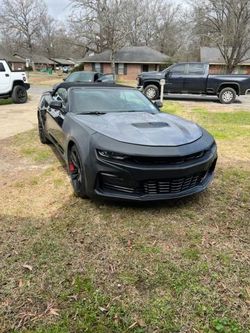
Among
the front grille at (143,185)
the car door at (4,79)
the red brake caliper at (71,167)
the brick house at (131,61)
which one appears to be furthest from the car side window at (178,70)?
the brick house at (131,61)

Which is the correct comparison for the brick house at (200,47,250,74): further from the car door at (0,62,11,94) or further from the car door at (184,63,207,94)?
the car door at (0,62,11,94)

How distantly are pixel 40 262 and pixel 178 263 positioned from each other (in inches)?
46.1

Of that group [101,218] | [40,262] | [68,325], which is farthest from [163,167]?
[68,325]

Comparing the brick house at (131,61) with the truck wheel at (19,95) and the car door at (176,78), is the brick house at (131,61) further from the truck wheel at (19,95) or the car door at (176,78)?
the truck wheel at (19,95)

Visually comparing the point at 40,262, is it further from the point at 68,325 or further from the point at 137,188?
the point at 137,188

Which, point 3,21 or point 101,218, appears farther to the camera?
point 3,21

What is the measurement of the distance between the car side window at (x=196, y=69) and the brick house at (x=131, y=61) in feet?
77.7

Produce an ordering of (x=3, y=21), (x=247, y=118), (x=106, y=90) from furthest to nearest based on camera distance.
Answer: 1. (x=3, y=21)
2. (x=247, y=118)
3. (x=106, y=90)

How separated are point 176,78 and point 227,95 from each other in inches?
97.7

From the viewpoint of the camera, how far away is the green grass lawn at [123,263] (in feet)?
6.89

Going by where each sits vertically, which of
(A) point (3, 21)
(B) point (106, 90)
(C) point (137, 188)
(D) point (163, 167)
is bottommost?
(C) point (137, 188)

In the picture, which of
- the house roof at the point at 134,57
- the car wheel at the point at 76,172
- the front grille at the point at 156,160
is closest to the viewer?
the front grille at the point at 156,160

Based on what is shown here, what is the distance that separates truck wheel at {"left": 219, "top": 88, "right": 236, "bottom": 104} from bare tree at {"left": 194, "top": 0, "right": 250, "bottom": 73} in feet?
60.4

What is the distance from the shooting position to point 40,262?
2.63 m
